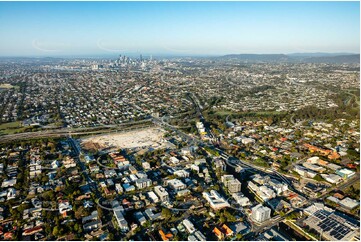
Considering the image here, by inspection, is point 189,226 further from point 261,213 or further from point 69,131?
point 69,131

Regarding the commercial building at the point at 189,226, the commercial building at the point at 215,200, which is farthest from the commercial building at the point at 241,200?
the commercial building at the point at 189,226

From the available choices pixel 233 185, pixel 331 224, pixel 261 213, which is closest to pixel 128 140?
pixel 233 185

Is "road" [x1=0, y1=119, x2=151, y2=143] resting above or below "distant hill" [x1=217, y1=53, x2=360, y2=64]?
below

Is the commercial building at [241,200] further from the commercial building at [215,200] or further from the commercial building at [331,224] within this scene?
the commercial building at [331,224]

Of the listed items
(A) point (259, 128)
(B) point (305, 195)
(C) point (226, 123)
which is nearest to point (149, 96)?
(C) point (226, 123)

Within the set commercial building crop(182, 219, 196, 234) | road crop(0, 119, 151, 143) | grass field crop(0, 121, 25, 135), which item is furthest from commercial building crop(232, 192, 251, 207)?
grass field crop(0, 121, 25, 135)

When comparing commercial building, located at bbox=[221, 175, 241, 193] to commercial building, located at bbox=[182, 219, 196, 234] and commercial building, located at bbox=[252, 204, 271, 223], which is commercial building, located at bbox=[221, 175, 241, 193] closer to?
commercial building, located at bbox=[252, 204, 271, 223]
